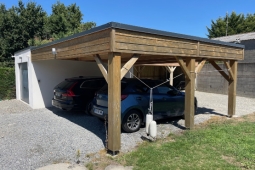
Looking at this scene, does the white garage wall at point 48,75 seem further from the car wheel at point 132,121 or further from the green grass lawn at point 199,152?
the green grass lawn at point 199,152

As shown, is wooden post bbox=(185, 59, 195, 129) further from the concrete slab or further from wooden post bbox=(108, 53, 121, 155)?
the concrete slab

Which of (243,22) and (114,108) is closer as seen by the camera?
(114,108)

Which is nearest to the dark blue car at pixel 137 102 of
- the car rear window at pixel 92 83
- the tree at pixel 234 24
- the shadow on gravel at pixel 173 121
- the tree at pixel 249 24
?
the shadow on gravel at pixel 173 121

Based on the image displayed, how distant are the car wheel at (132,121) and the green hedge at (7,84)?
9.56 m

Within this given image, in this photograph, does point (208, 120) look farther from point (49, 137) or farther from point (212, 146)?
point (49, 137)

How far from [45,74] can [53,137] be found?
4.87 metres

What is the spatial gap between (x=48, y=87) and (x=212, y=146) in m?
7.58

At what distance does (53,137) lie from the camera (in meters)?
5.16

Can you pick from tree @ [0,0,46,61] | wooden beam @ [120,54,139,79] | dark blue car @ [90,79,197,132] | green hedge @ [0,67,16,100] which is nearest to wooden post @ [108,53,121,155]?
wooden beam @ [120,54,139,79]

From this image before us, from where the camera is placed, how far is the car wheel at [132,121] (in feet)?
17.3

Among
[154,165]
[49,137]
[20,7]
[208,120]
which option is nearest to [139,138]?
[154,165]

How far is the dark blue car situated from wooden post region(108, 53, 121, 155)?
1118 millimetres

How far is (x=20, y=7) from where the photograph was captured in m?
16.9

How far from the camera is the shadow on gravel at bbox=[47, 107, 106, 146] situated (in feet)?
18.1
